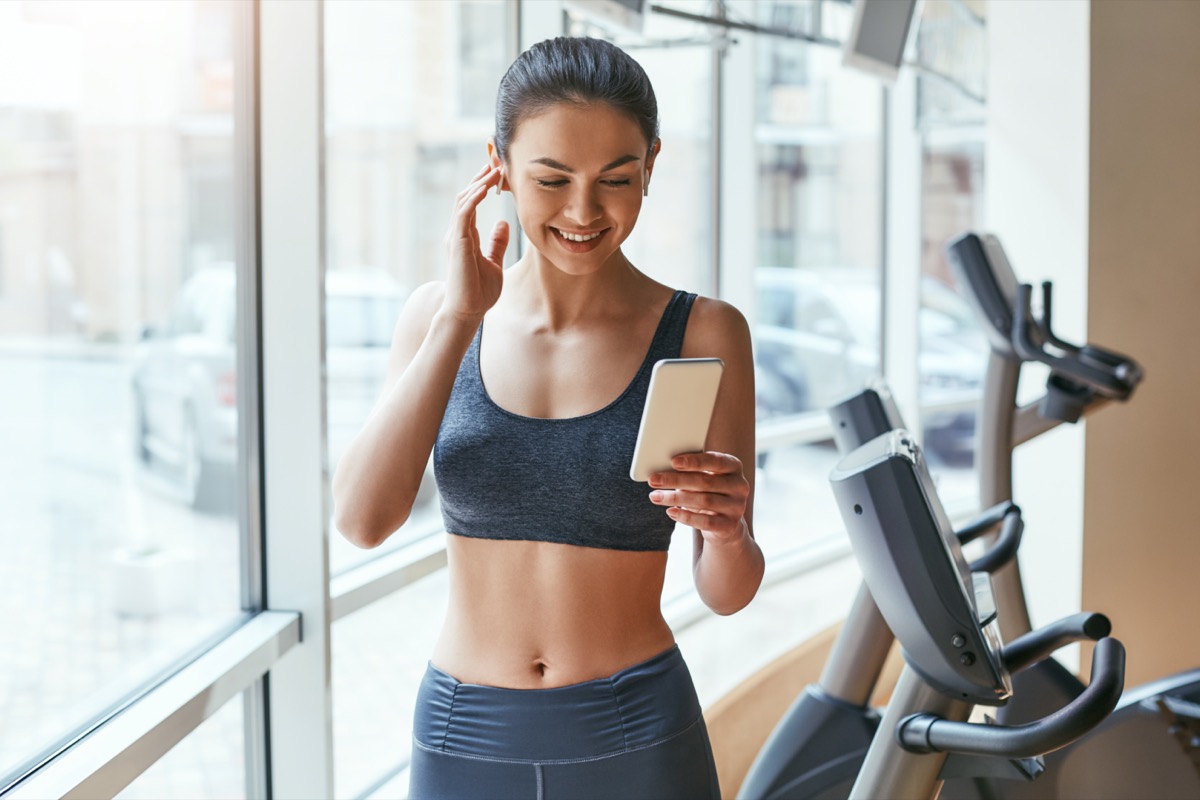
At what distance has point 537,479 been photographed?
1.27 meters

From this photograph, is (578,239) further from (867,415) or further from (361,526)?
(867,415)

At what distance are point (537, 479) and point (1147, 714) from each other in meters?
1.47

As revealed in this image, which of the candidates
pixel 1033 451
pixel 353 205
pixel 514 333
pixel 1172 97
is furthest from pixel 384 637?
pixel 1172 97

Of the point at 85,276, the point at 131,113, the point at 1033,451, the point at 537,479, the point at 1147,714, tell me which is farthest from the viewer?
the point at 1033,451

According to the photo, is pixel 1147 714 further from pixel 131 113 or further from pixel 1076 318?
pixel 131 113

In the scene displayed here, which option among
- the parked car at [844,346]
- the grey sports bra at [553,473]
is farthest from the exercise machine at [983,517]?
the parked car at [844,346]

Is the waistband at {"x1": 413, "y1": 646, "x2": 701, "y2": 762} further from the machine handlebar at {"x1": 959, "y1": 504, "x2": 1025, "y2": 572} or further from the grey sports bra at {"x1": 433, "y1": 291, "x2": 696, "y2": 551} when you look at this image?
the machine handlebar at {"x1": 959, "y1": 504, "x2": 1025, "y2": 572}

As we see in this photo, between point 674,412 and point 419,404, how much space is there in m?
0.29

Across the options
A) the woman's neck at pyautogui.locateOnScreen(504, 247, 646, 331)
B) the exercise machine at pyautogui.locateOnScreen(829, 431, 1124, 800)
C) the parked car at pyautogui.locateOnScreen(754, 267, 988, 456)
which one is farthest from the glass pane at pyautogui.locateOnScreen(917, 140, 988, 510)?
the woman's neck at pyautogui.locateOnScreen(504, 247, 646, 331)

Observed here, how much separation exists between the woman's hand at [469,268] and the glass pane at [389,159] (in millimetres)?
1050

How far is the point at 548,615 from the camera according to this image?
4.28 ft

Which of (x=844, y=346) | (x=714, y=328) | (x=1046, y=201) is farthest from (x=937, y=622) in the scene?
(x=844, y=346)

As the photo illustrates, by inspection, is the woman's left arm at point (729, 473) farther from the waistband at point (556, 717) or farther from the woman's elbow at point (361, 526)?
the woman's elbow at point (361, 526)

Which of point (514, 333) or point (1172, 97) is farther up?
point (1172, 97)
